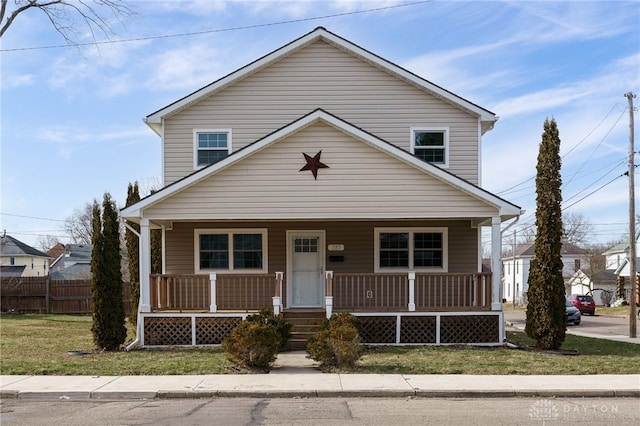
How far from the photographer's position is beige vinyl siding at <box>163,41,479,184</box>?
17188mm

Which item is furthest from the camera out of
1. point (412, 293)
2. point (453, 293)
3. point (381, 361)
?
point (453, 293)

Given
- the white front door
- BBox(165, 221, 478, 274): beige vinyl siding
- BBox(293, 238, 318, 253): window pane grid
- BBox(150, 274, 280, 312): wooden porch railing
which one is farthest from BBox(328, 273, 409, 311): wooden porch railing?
BBox(150, 274, 280, 312): wooden porch railing

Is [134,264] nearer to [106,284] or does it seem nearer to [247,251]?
[247,251]

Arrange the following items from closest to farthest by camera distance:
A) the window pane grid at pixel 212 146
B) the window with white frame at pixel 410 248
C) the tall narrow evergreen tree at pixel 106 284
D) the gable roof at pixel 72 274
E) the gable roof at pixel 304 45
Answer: the tall narrow evergreen tree at pixel 106 284, the gable roof at pixel 304 45, the window with white frame at pixel 410 248, the window pane grid at pixel 212 146, the gable roof at pixel 72 274

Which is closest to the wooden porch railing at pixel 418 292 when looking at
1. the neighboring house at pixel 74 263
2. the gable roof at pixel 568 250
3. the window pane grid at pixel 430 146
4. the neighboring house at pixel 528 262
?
the window pane grid at pixel 430 146

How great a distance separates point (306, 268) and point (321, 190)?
361 centimetres

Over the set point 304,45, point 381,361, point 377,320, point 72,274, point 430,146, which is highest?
point 304,45

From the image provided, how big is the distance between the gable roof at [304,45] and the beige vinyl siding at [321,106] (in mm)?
182

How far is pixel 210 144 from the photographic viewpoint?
17250mm

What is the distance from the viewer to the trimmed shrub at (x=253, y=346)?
11.0 metres

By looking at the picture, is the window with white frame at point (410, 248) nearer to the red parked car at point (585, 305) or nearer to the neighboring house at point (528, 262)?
the red parked car at point (585, 305)

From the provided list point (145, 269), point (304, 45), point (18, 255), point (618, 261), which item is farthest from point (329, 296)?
point (618, 261)

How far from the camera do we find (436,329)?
47.8 feet

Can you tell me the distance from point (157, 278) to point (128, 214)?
1.82 m
